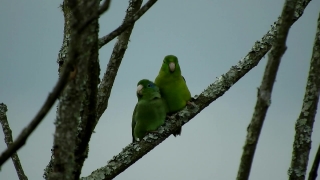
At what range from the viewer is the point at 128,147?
4.75 m

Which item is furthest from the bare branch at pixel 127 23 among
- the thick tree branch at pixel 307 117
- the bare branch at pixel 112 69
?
the bare branch at pixel 112 69

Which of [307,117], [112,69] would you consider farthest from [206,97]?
[307,117]

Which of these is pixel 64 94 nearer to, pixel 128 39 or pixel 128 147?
pixel 128 147

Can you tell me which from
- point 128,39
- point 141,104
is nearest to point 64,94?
point 128,39

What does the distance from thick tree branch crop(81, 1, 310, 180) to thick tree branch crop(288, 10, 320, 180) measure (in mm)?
1575

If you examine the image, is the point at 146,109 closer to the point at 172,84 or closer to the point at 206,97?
the point at 172,84

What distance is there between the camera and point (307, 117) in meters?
3.33

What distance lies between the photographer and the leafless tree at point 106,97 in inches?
90.5

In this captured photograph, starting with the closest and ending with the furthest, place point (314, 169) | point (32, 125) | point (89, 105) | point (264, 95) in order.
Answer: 1. point (32, 125)
2. point (264, 95)
3. point (314, 169)
4. point (89, 105)

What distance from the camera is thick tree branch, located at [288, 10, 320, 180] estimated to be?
3.22m

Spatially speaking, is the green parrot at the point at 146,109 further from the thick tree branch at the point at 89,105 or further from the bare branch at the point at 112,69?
the thick tree branch at the point at 89,105

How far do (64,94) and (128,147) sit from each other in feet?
7.12

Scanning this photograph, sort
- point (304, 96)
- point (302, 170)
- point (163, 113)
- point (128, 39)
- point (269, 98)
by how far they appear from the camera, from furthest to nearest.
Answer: point (163, 113) < point (128, 39) < point (304, 96) < point (302, 170) < point (269, 98)

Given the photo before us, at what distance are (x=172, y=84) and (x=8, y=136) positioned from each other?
74.3 inches
